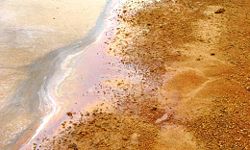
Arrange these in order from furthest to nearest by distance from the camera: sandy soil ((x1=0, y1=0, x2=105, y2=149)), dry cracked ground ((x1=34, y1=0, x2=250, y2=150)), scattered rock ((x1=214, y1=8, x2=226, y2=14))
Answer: scattered rock ((x1=214, y1=8, x2=226, y2=14)) → sandy soil ((x1=0, y1=0, x2=105, y2=149)) → dry cracked ground ((x1=34, y1=0, x2=250, y2=150))

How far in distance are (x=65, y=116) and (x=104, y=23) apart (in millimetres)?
3705

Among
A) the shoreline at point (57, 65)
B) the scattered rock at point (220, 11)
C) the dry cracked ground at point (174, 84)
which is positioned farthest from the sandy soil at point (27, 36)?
the scattered rock at point (220, 11)

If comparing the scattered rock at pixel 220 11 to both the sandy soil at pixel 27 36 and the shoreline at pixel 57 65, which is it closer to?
the shoreline at pixel 57 65

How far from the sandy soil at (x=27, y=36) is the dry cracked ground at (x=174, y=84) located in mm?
835

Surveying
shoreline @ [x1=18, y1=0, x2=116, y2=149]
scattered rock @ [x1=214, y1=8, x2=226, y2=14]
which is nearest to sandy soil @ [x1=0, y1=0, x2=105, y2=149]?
shoreline @ [x1=18, y1=0, x2=116, y2=149]

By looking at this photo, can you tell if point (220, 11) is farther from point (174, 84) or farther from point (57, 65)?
point (57, 65)

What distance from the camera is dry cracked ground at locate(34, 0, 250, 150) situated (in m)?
7.69

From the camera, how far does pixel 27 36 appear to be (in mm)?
10664

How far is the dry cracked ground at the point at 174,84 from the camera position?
7686 millimetres

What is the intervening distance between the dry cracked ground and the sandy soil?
0.83 meters

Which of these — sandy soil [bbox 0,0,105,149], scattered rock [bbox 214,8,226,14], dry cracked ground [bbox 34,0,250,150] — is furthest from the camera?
scattered rock [bbox 214,8,226,14]

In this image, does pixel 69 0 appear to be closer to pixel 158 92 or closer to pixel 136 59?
pixel 136 59

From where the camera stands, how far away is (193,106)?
8.39 metres

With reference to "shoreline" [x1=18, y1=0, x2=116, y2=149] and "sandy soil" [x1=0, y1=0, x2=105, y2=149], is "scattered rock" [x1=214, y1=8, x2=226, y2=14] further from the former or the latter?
"sandy soil" [x1=0, y1=0, x2=105, y2=149]
